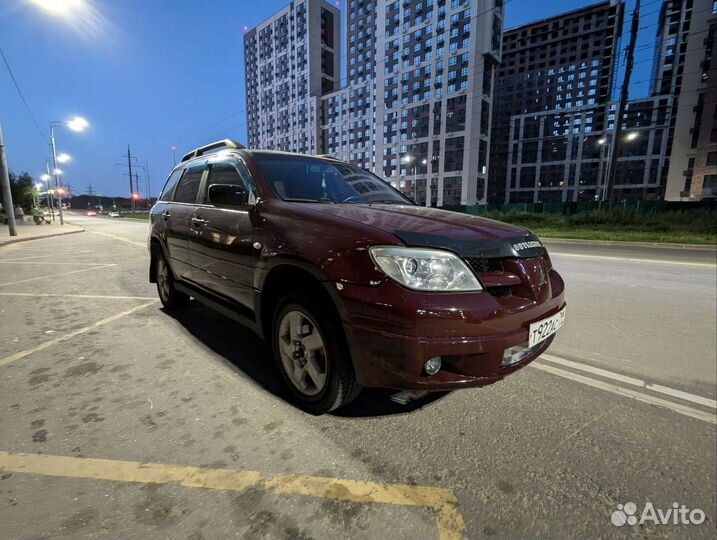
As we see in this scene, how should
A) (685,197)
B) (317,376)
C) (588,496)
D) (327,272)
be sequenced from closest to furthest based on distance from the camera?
(588,496), (327,272), (317,376), (685,197)

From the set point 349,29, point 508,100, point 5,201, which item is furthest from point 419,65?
point 5,201

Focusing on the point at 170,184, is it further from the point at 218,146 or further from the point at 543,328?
the point at 543,328

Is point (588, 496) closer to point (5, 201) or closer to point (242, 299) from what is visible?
point (242, 299)

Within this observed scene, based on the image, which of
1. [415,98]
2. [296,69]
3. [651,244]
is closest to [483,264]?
[651,244]

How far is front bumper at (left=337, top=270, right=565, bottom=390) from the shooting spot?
181 cm

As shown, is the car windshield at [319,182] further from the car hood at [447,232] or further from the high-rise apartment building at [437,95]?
the high-rise apartment building at [437,95]

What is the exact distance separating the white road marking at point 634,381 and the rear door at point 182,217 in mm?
3682

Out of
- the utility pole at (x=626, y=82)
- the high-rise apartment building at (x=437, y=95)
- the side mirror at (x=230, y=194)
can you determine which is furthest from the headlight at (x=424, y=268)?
the high-rise apartment building at (x=437, y=95)

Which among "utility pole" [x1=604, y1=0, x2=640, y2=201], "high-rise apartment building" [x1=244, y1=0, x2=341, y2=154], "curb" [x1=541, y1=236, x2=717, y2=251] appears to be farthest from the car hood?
"high-rise apartment building" [x1=244, y1=0, x2=341, y2=154]

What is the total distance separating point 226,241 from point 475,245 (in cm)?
202

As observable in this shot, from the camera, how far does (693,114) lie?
45938 mm

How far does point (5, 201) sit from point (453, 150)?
69773 millimetres

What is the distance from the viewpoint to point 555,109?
100375 mm

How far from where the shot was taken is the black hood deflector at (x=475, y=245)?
1.95 metres
